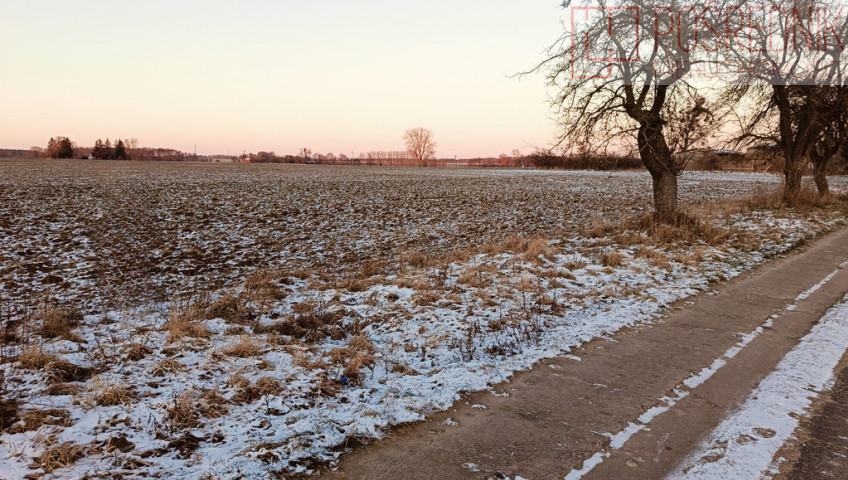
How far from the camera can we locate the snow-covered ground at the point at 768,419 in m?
3.36

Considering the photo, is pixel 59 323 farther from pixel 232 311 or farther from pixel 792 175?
pixel 792 175

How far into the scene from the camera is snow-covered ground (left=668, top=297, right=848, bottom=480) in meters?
3.36

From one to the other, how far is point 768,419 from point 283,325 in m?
5.32

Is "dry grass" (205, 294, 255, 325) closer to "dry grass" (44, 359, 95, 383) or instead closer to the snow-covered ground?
"dry grass" (44, 359, 95, 383)

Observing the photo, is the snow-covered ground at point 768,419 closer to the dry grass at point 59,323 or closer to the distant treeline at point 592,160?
the dry grass at point 59,323

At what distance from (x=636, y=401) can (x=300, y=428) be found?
118 inches

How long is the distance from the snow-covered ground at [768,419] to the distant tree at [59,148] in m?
138

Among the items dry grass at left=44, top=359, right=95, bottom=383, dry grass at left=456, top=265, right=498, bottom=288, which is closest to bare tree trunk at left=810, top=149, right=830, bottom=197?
dry grass at left=456, top=265, right=498, bottom=288

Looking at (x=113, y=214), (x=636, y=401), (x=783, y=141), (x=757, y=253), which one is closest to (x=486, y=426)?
(x=636, y=401)

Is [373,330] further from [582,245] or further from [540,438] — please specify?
[582,245]

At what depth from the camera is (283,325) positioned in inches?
249

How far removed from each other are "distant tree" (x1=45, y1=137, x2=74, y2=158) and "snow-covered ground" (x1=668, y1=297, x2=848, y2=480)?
5424 inches

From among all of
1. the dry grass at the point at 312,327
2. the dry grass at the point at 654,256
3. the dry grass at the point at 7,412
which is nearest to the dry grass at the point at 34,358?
the dry grass at the point at 7,412

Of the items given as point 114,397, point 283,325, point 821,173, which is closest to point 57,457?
point 114,397
